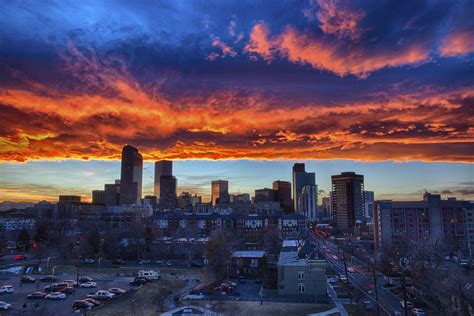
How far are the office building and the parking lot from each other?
62.8 meters

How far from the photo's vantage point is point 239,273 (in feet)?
199

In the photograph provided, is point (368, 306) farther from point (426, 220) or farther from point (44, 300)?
point (426, 220)

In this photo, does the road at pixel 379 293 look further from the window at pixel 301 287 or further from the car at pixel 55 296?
the car at pixel 55 296

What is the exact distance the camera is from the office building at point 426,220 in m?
92.6

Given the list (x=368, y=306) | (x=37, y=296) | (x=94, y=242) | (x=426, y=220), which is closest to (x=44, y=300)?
(x=37, y=296)

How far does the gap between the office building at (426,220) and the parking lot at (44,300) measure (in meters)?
62.8

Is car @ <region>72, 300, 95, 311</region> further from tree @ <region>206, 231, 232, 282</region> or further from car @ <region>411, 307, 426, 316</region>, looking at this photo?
car @ <region>411, 307, 426, 316</region>

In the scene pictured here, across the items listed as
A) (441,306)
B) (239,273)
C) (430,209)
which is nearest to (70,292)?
(239,273)

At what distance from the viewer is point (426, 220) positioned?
95.2 meters

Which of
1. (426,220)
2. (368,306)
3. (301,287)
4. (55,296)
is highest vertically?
(426,220)

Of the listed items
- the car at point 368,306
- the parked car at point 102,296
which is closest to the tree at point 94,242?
the parked car at point 102,296

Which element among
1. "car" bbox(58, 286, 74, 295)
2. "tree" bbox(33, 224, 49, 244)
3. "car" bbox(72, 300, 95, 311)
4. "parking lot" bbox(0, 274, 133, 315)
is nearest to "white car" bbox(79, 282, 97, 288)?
"parking lot" bbox(0, 274, 133, 315)

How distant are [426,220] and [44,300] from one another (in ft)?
279

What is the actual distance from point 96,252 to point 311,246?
174 ft
